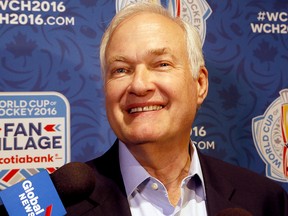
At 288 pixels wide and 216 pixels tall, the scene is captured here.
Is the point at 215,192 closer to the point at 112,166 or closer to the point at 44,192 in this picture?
the point at 112,166

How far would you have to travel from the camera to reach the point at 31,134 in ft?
4.56

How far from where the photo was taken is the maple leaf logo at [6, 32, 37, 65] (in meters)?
1.40

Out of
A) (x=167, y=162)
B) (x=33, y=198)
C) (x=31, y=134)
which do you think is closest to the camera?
(x=33, y=198)

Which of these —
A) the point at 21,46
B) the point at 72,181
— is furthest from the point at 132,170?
the point at 21,46

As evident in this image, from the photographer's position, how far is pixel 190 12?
Answer: 1546 mm

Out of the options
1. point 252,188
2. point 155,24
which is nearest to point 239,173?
point 252,188

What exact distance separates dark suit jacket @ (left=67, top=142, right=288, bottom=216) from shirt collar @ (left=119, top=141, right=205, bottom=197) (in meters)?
0.02

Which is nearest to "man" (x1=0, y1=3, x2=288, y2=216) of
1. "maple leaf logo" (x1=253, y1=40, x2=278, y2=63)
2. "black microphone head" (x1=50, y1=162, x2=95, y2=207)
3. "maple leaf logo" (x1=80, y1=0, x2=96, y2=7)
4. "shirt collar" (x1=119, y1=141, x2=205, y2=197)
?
"shirt collar" (x1=119, y1=141, x2=205, y2=197)

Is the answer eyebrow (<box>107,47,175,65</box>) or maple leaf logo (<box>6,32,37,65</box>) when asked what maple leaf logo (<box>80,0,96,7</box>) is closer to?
maple leaf logo (<box>6,32,37,65</box>)

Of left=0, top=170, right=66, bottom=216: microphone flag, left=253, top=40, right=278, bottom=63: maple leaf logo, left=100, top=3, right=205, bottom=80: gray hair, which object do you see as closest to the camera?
left=0, top=170, right=66, bottom=216: microphone flag

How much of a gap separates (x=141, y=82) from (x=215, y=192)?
389 millimetres

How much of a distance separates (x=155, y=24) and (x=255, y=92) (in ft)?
1.97

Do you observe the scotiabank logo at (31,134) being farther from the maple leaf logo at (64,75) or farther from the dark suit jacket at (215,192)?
the dark suit jacket at (215,192)

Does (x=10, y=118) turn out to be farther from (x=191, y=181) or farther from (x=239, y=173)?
(x=239, y=173)
